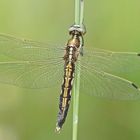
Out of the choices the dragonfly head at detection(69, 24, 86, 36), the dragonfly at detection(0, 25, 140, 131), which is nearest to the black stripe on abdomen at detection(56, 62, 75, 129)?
the dragonfly at detection(0, 25, 140, 131)

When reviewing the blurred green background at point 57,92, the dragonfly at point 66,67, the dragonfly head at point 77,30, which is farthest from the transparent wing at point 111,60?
the blurred green background at point 57,92

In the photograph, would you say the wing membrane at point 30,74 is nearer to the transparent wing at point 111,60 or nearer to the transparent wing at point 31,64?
the transparent wing at point 31,64

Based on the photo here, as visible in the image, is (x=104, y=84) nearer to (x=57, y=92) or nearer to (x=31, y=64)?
(x=31, y=64)

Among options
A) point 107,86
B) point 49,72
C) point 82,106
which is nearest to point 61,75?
point 49,72

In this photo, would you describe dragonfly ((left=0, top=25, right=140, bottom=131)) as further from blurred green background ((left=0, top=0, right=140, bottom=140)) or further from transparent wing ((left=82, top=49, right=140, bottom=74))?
blurred green background ((left=0, top=0, right=140, bottom=140))

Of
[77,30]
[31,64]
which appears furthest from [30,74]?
[77,30]
